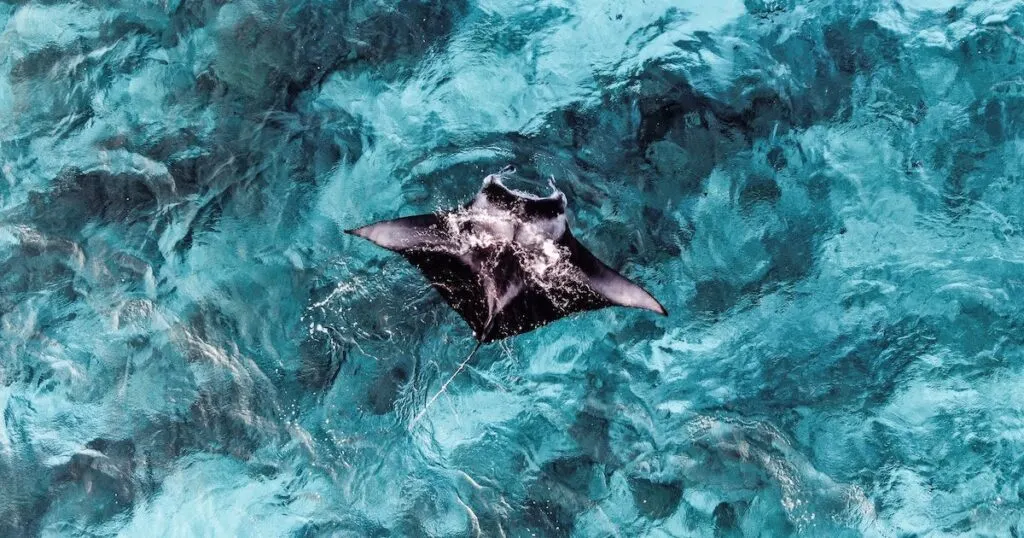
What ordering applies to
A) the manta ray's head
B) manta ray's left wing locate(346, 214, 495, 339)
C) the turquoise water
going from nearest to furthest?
the manta ray's head < manta ray's left wing locate(346, 214, 495, 339) < the turquoise water

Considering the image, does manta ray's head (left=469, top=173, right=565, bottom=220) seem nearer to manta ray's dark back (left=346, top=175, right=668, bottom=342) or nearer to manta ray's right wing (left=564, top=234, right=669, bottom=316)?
manta ray's dark back (left=346, top=175, right=668, bottom=342)

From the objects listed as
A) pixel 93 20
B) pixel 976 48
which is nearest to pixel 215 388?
pixel 93 20

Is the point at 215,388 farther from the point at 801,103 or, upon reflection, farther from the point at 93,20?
the point at 801,103

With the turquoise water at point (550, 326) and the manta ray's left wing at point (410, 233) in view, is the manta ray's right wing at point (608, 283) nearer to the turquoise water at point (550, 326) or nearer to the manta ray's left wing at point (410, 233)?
the turquoise water at point (550, 326)

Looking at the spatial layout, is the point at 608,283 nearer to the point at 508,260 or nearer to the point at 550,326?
the point at 508,260

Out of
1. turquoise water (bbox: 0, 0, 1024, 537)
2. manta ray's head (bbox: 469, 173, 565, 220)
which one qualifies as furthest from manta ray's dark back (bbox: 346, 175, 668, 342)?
turquoise water (bbox: 0, 0, 1024, 537)

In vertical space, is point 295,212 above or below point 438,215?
below
